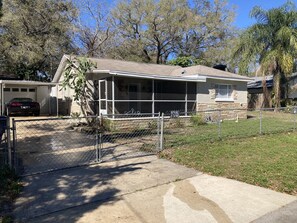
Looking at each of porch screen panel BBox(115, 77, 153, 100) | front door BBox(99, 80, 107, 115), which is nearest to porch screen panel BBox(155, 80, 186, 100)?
porch screen panel BBox(115, 77, 153, 100)

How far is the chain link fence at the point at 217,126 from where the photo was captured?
10.0 m

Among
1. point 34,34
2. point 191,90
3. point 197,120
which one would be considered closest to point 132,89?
point 191,90

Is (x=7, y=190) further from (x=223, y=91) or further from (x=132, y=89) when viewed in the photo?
(x=223, y=91)

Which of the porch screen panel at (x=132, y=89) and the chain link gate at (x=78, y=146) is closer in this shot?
the chain link gate at (x=78, y=146)

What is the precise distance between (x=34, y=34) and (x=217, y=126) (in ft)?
63.0

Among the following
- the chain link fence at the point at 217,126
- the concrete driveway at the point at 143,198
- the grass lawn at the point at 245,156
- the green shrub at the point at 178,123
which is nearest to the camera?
the concrete driveway at the point at 143,198

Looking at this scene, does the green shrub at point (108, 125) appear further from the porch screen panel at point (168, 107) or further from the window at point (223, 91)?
the window at point (223, 91)

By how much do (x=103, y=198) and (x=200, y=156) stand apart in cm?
348

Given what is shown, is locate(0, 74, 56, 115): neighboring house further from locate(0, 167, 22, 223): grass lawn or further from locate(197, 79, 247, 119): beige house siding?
locate(0, 167, 22, 223): grass lawn

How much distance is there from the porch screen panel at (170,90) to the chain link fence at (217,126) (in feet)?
4.37

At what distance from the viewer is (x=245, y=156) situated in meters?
7.38

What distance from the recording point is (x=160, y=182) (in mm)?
5477

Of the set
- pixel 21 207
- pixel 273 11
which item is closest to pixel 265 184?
pixel 21 207

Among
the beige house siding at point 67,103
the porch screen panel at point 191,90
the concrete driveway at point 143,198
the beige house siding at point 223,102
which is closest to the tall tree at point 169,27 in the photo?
the beige house siding at point 67,103
